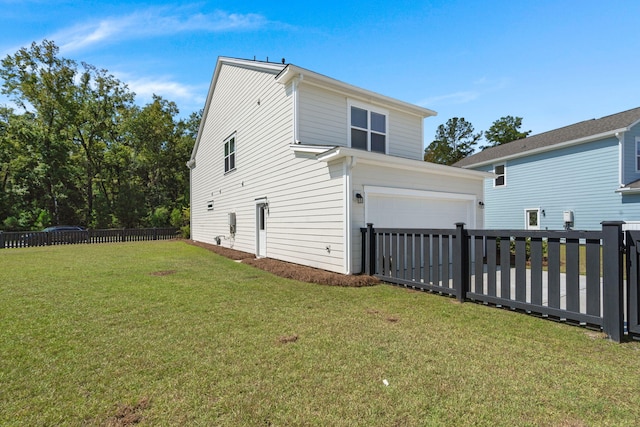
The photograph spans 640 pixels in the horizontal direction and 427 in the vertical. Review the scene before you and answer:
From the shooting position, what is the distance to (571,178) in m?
14.6

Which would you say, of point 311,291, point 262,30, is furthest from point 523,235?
point 262,30

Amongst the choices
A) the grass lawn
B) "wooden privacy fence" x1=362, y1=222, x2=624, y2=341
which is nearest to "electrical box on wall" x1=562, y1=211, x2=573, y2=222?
"wooden privacy fence" x1=362, y1=222, x2=624, y2=341

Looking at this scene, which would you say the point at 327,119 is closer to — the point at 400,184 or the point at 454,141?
the point at 400,184

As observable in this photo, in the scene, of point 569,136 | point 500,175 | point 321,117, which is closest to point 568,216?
point 569,136

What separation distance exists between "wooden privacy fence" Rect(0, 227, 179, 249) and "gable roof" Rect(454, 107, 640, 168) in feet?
72.5

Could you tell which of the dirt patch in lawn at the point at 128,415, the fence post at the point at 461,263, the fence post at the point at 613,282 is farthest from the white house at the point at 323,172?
the dirt patch in lawn at the point at 128,415

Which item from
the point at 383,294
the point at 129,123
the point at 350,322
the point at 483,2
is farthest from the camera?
the point at 129,123

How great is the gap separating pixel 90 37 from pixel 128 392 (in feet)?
46.1

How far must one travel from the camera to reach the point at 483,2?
27.8 feet

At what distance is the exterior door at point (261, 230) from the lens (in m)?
10.6

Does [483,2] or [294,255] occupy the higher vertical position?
[483,2]

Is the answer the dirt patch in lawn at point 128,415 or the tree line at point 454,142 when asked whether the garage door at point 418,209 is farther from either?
the tree line at point 454,142

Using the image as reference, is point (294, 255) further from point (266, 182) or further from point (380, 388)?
point (380, 388)

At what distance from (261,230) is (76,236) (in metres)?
14.7
